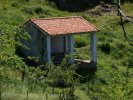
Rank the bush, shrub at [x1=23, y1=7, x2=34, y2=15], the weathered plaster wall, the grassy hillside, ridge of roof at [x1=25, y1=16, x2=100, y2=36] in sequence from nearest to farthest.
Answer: the grassy hillside, ridge of roof at [x1=25, y1=16, x2=100, y2=36], the weathered plaster wall, the bush, shrub at [x1=23, y1=7, x2=34, y2=15]

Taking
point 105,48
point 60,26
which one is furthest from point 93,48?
point 60,26

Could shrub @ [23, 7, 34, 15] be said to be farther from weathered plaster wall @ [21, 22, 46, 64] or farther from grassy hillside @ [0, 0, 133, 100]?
weathered plaster wall @ [21, 22, 46, 64]

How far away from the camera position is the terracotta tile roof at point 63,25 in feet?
84.9

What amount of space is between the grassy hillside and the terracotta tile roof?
1.97 metres

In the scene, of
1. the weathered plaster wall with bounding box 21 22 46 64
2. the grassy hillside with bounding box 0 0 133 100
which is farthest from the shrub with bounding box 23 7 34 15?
the weathered plaster wall with bounding box 21 22 46 64

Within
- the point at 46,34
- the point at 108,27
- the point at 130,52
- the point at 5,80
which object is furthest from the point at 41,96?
the point at 108,27

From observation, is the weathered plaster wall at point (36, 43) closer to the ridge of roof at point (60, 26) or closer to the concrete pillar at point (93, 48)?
the ridge of roof at point (60, 26)

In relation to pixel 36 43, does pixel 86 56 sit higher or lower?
lower

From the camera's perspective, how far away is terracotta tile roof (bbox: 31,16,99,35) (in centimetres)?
2588

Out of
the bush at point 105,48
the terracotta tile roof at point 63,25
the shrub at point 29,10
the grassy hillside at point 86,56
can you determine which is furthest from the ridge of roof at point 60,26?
the shrub at point 29,10

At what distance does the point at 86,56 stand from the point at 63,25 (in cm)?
354

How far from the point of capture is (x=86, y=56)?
29.1 metres

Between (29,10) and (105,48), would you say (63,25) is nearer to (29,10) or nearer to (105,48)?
(105,48)

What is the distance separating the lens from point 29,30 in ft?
89.2
